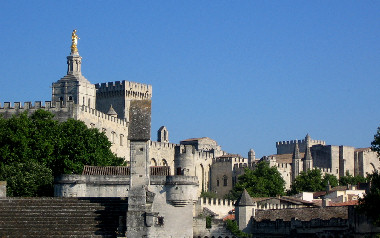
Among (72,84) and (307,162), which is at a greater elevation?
(72,84)

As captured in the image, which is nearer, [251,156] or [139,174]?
[139,174]

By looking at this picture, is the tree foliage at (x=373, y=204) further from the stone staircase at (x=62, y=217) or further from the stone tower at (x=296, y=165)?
the stone tower at (x=296, y=165)

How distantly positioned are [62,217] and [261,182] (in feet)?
287

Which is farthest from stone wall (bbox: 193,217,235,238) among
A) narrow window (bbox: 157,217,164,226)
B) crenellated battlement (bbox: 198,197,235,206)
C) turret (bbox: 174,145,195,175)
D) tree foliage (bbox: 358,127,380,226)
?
turret (bbox: 174,145,195,175)

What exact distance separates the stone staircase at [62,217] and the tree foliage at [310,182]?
9200 cm

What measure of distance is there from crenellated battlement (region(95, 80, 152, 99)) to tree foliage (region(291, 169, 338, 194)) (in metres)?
25.4

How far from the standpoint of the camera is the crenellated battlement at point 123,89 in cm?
13975

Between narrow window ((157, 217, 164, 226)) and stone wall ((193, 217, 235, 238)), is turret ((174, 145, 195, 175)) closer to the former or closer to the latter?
stone wall ((193, 217, 235, 238))

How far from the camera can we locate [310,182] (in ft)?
461

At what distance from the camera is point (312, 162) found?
526 ft

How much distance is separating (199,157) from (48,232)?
3909 inches

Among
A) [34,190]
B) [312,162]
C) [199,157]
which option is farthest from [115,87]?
[34,190]

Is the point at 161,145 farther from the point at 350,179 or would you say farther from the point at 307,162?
the point at 350,179

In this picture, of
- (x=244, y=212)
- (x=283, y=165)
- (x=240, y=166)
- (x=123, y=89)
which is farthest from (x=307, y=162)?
(x=244, y=212)
